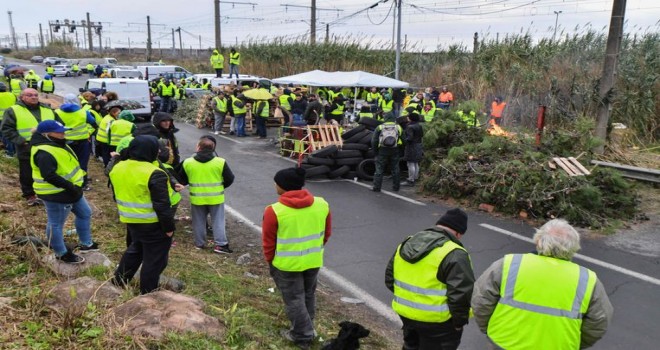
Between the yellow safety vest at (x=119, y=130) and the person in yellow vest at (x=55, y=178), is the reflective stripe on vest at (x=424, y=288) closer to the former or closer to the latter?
the person in yellow vest at (x=55, y=178)

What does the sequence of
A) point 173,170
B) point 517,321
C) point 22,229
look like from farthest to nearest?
point 173,170, point 22,229, point 517,321

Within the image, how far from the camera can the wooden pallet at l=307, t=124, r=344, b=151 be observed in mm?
13688

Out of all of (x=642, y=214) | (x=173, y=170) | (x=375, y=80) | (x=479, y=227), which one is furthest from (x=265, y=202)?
(x=375, y=80)

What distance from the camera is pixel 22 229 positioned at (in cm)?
589

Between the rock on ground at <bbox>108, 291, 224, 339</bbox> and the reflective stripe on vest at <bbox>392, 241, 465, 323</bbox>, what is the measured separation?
5.00 feet

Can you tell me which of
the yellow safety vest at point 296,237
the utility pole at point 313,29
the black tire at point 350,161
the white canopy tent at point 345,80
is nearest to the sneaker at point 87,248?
the yellow safety vest at point 296,237

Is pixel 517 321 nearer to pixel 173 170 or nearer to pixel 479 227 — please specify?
pixel 173 170

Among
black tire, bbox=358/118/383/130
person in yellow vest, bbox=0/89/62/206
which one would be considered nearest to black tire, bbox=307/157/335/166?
black tire, bbox=358/118/383/130

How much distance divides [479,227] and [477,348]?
409 cm

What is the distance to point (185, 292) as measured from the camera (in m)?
5.12

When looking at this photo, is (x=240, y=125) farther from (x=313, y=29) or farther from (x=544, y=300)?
(x=313, y=29)

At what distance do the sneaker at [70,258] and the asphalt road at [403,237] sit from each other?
7.84 feet

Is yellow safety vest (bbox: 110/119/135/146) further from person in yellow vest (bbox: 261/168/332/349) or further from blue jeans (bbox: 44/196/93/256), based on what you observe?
person in yellow vest (bbox: 261/168/332/349)

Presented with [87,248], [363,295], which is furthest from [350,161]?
[87,248]
